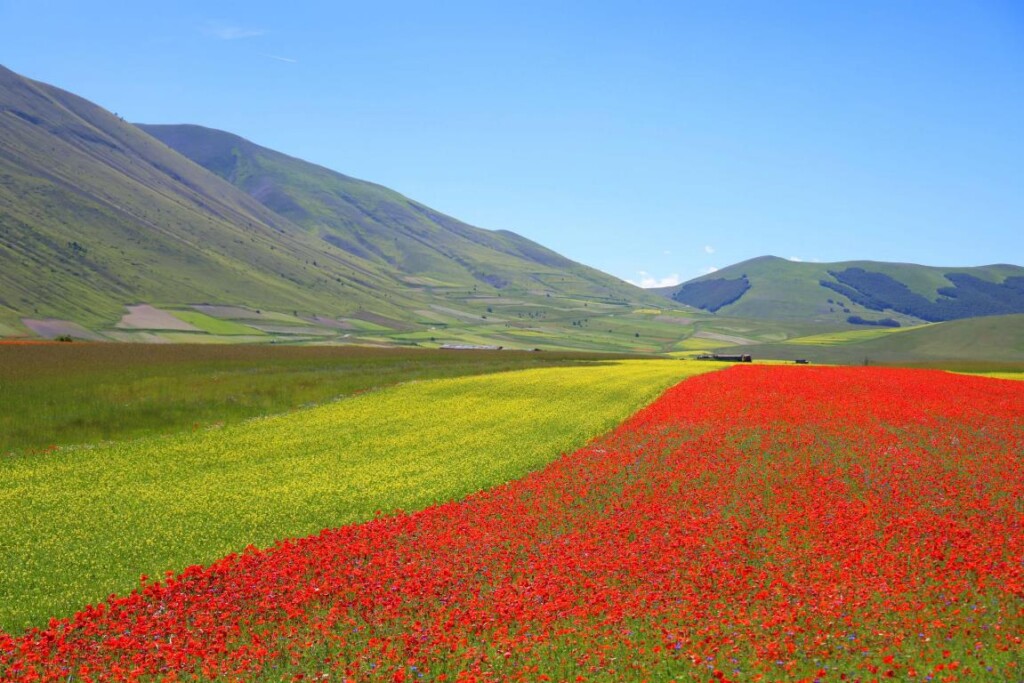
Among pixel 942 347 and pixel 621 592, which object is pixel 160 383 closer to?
pixel 621 592

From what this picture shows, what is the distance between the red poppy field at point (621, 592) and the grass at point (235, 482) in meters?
1.41

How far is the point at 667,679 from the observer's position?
1175 centimetres

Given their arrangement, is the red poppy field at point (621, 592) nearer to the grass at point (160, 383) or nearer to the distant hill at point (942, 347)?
the grass at point (160, 383)

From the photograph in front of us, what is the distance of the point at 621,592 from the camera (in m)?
15.3

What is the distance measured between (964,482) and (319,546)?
18626 mm

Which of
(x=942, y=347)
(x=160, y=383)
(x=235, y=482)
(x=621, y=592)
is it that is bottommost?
(x=235, y=482)

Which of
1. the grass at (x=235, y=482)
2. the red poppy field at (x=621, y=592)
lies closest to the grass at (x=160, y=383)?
the grass at (x=235, y=482)

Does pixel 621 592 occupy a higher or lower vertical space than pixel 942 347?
lower

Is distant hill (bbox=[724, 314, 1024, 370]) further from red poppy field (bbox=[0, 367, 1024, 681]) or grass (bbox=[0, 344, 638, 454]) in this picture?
red poppy field (bbox=[0, 367, 1024, 681])

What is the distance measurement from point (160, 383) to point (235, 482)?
955 inches

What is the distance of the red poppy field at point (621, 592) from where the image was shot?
12.3 meters

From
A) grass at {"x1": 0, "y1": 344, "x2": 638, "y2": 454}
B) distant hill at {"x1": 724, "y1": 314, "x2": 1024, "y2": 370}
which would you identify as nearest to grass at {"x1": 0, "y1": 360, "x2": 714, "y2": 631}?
grass at {"x1": 0, "y1": 344, "x2": 638, "y2": 454}

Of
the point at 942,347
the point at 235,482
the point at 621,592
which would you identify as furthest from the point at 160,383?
the point at 942,347

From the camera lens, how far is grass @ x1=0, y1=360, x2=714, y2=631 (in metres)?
17.1
